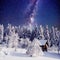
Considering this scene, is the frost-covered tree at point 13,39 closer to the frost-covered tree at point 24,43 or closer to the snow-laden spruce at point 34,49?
the frost-covered tree at point 24,43

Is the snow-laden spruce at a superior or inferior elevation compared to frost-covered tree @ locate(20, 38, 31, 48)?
inferior

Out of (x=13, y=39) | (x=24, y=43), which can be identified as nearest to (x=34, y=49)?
(x=24, y=43)

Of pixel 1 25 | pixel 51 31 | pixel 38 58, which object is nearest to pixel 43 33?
pixel 51 31

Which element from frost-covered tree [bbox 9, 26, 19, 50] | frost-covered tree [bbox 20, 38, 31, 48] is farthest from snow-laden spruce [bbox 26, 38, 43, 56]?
frost-covered tree [bbox 9, 26, 19, 50]

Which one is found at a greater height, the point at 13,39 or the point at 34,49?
the point at 13,39

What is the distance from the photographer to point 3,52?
268 centimetres

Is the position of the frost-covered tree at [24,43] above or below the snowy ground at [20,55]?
above

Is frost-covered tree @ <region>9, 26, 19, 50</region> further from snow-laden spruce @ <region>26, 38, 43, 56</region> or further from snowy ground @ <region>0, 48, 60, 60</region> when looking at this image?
snow-laden spruce @ <region>26, 38, 43, 56</region>

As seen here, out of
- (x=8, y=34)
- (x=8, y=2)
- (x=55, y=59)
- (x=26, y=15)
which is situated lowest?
(x=55, y=59)

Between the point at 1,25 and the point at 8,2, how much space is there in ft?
1.10

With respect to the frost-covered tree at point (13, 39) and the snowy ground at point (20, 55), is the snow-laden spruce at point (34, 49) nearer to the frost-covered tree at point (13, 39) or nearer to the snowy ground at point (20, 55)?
the snowy ground at point (20, 55)

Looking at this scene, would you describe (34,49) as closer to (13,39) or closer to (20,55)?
(20,55)

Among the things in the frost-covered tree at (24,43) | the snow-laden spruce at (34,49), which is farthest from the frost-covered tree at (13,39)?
the snow-laden spruce at (34,49)

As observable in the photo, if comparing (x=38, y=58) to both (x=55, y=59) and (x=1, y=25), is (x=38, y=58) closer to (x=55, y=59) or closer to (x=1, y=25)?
(x=55, y=59)
